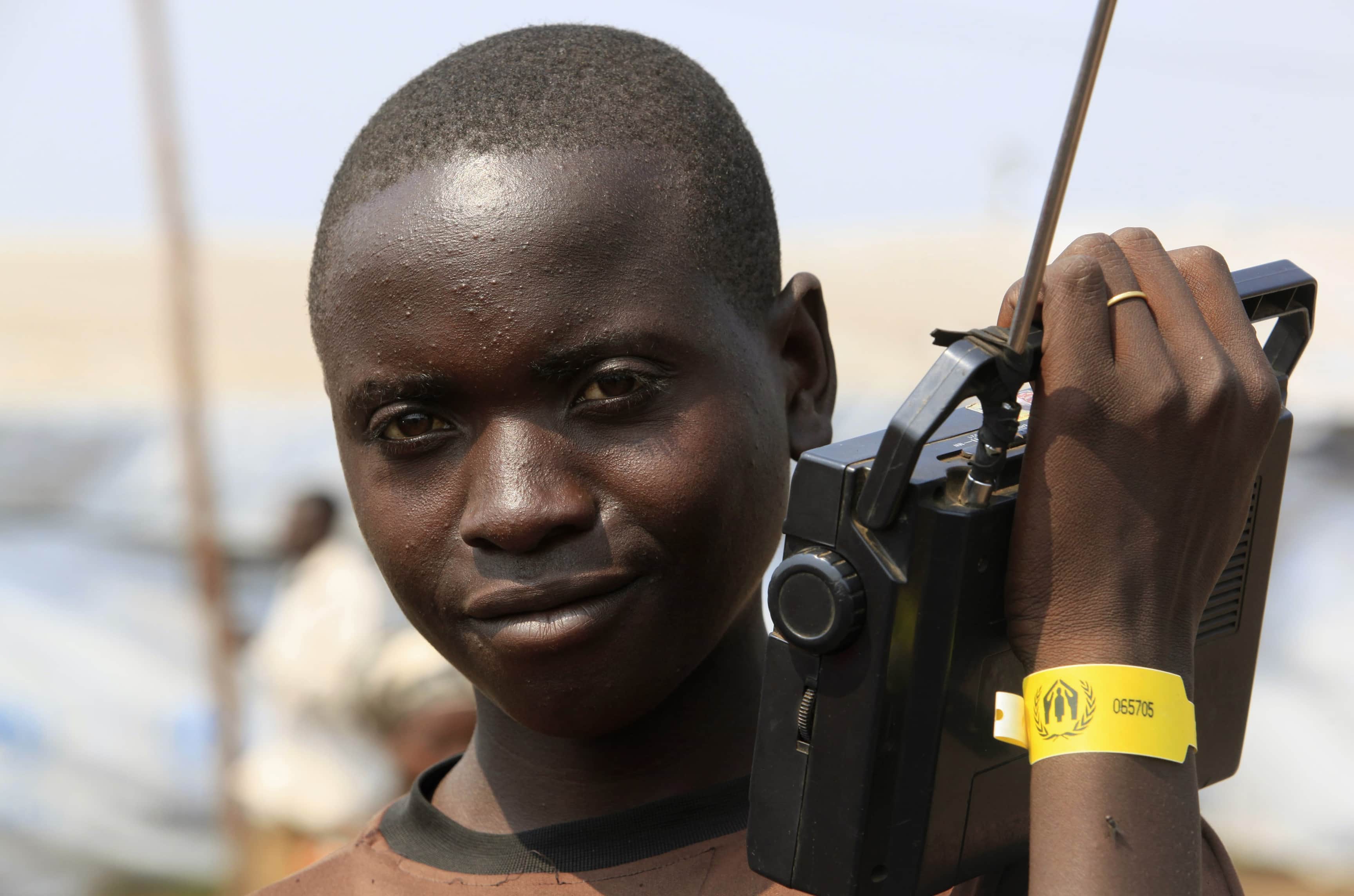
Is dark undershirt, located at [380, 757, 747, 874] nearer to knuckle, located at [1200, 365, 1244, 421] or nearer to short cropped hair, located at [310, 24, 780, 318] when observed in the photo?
short cropped hair, located at [310, 24, 780, 318]

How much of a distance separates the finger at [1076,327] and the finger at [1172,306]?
58 millimetres

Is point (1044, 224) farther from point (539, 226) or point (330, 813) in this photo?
point (330, 813)

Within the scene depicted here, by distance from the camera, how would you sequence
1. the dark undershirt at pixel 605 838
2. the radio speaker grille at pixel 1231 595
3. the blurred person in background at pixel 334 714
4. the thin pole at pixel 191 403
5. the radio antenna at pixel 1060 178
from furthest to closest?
the thin pole at pixel 191 403, the blurred person in background at pixel 334 714, the dark undershirt at pixel 605 838, the radio speaker grille at pixel 1231 595, the radio antenna at pixel 1060 178

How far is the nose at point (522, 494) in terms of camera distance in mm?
1477

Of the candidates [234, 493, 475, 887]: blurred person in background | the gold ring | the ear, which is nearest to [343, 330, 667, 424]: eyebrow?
the ear

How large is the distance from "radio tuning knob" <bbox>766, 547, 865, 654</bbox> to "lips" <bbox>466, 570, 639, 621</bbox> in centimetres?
28

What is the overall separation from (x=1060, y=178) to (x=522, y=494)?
2.01ft

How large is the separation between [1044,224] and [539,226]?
0.57 meters

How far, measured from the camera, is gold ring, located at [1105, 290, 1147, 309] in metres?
1.25

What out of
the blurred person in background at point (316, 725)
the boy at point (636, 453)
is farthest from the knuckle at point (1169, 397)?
the blurred person in background at point (316, 725)

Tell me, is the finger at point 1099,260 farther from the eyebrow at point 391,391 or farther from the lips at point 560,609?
the eyebrow at point 391,391

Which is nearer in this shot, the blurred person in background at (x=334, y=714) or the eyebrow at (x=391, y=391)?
the eyebrow at (x=391, y=391)

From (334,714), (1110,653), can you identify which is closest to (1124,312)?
(1110,653)

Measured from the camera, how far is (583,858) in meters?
1.70
